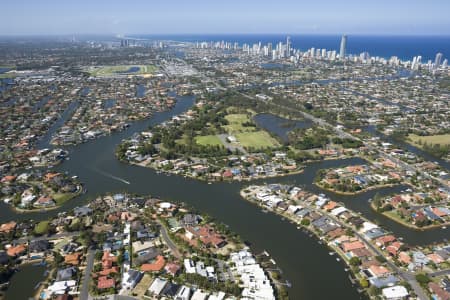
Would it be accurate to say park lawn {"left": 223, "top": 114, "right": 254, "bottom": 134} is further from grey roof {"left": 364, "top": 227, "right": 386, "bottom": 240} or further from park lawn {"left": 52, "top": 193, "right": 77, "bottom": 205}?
grey roof {"left": 364, "top": 227, "right": 386, "bottom": 240}

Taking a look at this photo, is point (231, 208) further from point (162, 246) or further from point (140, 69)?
point (140, 69)

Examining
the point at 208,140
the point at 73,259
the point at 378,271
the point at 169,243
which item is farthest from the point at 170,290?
the point at 208,140

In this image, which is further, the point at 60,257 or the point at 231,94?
the point at 231,94

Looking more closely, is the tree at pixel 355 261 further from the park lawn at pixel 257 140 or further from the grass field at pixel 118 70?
the grass field at pixel 118 70

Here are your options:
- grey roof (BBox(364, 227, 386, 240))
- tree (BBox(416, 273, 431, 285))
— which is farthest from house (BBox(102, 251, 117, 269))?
tree (BBox(416, 273, 431, 285))

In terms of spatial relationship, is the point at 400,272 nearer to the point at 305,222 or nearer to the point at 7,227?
the point at 305,222

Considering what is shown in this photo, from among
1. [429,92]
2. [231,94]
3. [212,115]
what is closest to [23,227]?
[212,115]
